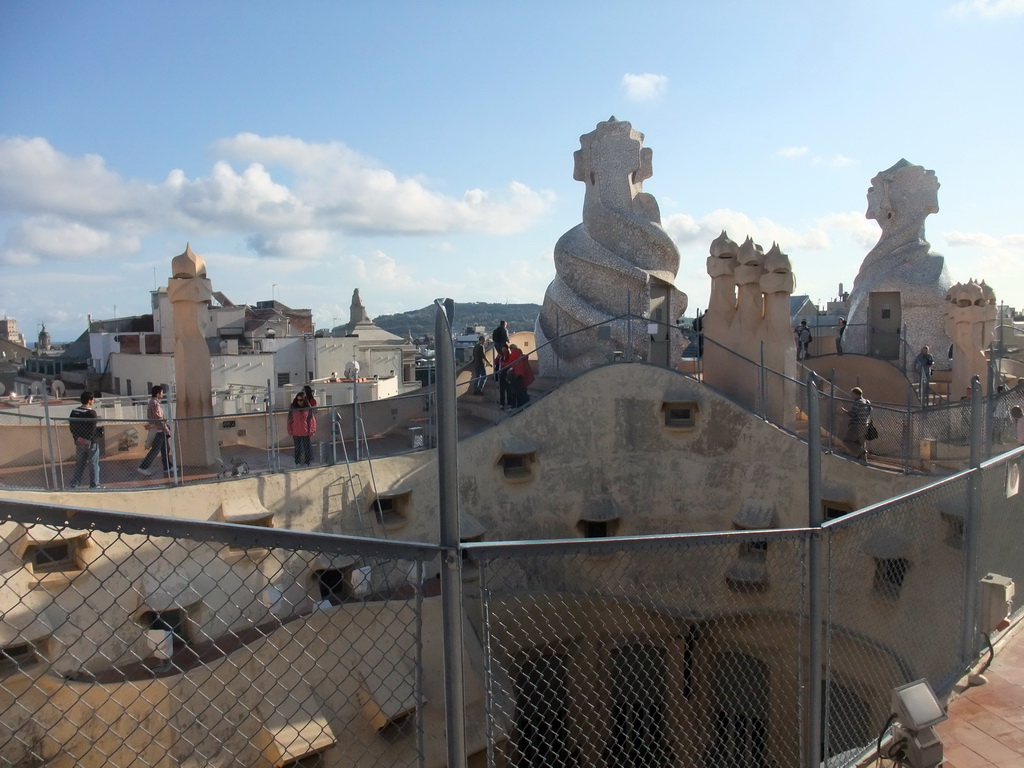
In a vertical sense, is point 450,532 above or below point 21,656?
above

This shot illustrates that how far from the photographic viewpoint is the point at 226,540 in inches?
84.6

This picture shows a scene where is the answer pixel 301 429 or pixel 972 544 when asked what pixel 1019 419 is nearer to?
pixel 972 544

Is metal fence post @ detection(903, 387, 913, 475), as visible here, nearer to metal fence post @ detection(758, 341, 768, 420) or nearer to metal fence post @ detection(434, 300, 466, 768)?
metal fence post @ detection(758, 341, 768, 420)

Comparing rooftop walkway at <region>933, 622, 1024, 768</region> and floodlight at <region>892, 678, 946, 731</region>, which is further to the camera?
rooftop walkway at <region>933, 622, 1024, 768</region>

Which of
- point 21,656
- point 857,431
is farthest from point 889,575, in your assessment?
point 21,656

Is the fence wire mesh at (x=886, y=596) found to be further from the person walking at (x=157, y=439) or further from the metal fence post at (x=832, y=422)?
the person walking at (x=157, y=439)

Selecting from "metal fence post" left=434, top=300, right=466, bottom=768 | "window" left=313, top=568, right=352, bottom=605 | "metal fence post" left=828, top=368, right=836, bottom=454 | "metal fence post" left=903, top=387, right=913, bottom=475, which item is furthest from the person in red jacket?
"metal fence post" left=434, top=300, right=466, bottom=768

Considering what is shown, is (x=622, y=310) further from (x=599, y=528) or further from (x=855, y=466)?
(x=855, y=466)

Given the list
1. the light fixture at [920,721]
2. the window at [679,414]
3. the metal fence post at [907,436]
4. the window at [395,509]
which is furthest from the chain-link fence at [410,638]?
the window at [679,414]

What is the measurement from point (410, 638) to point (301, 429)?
10.1 feet

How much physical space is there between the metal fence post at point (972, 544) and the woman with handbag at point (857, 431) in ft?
19.2

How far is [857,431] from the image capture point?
10438 mm

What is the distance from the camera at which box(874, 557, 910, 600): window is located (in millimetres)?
9352

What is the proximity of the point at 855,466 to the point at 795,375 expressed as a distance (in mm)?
2487
